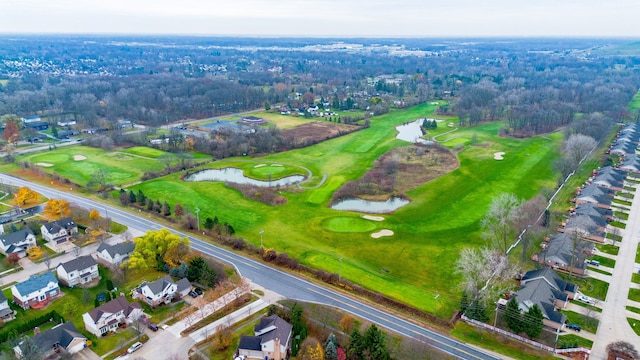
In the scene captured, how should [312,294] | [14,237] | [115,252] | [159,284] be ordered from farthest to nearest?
[14,237] → [115,252] → [312,294] → [159,284]

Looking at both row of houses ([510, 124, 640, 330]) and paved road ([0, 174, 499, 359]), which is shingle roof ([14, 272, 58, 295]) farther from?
row of houses ([510, 124, 640, 330])

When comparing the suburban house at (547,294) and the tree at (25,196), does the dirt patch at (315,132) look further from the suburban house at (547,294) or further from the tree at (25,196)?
the suburban house at (547,294)

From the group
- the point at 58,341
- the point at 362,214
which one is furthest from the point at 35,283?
the point at 362,214

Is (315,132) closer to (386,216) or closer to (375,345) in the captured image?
(386,216)

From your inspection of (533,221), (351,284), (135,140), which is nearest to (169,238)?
(351,284)

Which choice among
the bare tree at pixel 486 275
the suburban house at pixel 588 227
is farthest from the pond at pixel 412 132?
the bare tree at pixel 486 275

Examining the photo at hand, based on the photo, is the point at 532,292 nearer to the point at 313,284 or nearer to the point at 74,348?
the point at 313,284
